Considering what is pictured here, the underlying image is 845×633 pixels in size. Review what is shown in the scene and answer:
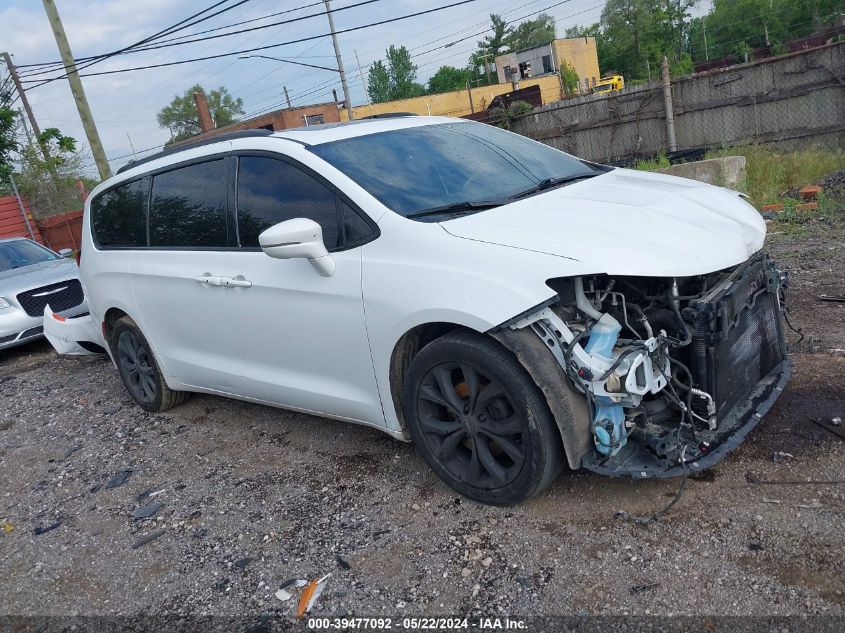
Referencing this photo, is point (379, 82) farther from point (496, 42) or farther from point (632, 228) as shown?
point (632, 228)

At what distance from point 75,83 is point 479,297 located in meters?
14.9

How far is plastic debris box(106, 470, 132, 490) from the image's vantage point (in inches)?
171

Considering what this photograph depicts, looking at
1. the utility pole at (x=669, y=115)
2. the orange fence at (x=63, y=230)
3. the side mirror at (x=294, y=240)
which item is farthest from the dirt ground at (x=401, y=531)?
the orange fence at (x=63, y=230)

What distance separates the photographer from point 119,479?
4.42 metres

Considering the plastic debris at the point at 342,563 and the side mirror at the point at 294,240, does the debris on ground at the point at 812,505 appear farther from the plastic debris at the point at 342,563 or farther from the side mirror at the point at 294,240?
the side mirror at the point at 294,240

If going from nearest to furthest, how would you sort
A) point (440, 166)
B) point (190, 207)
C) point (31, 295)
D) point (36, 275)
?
point (440, 166) < point (190, 207) < point (31, 295) < point (36, 275)

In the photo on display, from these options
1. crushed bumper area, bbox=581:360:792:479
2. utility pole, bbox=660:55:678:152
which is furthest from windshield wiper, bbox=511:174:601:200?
utility pole, bbox=660:55:678:152

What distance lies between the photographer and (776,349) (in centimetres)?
347

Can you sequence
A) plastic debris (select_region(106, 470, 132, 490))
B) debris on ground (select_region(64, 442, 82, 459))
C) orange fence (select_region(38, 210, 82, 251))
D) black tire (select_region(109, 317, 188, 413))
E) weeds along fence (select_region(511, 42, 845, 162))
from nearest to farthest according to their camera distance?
A: plastic debris (select_region(106, 470, 132, 490)), debris on ground (select_region(64, 442, 82, 459)), black tire (select_region(109, 317, 188, 413)), weeds along fence (select_region(511, 42, 845, 162)), orange fence (select_region(38, 210, 82, 251))

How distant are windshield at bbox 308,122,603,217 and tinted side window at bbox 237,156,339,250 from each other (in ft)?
0.60

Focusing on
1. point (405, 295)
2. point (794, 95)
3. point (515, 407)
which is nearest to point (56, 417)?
point (405, 295)

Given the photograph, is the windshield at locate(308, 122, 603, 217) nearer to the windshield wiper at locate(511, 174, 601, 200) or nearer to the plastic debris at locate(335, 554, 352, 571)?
the windshield wiper at locate(511, 174, 601, 200)

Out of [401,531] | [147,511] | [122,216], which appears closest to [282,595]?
[401,531]

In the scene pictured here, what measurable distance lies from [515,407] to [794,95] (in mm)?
13427
